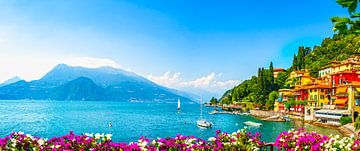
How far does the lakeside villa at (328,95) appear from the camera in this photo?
46.8m

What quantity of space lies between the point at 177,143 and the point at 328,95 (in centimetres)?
5641

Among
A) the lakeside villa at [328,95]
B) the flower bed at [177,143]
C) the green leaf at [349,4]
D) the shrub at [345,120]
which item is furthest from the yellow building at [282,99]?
the green leaf at [349,4]

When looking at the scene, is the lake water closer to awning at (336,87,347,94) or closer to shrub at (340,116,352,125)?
shrub at (340,116,352,125)

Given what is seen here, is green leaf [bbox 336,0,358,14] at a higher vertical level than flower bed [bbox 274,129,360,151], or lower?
higher

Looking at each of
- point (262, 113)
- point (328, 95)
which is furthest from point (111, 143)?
point (262, 113)

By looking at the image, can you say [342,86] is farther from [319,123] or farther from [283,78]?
[283,78]

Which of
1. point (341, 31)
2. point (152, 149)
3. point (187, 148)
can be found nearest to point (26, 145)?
point (152, 149)

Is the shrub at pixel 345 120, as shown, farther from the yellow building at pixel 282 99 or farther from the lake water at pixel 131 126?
the yellow building at pixel 282 99

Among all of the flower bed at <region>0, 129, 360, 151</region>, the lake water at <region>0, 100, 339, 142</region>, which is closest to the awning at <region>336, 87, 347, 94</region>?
the lake water at <region>0, 100, 339, 142</region>

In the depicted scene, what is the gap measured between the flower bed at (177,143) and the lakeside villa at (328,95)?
146ft

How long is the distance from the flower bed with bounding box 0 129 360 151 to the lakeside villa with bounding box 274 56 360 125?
44354mm

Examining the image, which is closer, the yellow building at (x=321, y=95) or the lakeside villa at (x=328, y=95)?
the lakeside villa at (x=328, y=95)

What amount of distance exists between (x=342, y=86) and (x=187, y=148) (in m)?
51.5

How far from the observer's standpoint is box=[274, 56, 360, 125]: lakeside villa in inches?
1841
